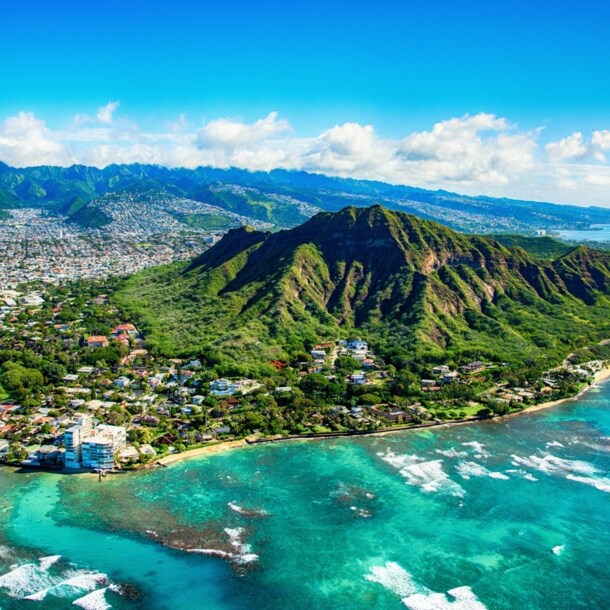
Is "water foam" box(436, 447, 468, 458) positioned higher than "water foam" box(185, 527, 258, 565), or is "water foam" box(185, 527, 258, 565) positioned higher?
"water foam" box(436, 447, 468, 458)

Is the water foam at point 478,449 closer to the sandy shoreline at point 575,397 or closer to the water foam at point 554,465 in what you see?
the water foam at point 554,465

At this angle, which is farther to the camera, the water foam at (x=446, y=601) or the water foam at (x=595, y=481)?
Answer: the water foam at (x=595, y=481)

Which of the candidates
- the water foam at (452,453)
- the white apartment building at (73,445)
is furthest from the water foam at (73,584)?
the water foam at (452,453)

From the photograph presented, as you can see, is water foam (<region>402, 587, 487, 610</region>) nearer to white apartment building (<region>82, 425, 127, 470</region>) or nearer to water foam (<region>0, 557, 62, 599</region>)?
water foam (<region>0, 557, 62, 599</region>)

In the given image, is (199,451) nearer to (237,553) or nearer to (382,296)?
(237,553)

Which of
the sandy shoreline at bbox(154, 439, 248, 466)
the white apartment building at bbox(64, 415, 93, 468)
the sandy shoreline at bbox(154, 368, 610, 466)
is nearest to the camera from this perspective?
the white apartment building at bbox(64, 415, 93, 468)

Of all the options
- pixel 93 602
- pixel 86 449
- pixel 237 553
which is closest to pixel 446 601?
pixel 237 553

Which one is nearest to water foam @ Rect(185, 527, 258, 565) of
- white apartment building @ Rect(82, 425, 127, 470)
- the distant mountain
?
white apartment building @ Rect(82, 425, 127, 470)
